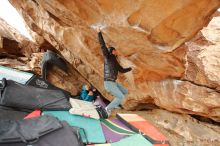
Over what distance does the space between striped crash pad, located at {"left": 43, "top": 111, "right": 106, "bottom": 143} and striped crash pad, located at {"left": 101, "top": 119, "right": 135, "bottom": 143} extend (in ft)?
0.46

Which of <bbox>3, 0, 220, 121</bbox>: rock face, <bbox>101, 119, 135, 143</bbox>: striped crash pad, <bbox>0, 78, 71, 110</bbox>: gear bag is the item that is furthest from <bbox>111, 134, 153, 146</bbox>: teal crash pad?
<bbox>0, 78, 71, 110</bbox>: gear bag

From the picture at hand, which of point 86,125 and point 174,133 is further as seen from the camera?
point 174,133

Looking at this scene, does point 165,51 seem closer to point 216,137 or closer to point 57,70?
point 216,137

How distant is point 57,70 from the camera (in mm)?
9242

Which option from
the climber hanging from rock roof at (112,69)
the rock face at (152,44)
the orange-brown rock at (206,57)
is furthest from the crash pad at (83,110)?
the orange-brown rock at (206,57)

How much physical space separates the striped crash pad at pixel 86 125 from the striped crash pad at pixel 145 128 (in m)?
0.70

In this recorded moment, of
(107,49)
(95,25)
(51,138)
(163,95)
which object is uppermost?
(95,25)

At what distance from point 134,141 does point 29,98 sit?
9.00 feet

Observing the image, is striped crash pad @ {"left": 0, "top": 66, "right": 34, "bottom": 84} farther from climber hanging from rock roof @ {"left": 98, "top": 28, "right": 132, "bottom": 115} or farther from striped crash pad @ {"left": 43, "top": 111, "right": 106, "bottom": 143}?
climber hanging from rock roof @ {"left": 98, "top": 28, "right": 132, "bottom": 115}

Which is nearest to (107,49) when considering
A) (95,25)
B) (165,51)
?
(95,25)

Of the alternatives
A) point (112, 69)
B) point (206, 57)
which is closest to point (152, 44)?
point (206, 57)

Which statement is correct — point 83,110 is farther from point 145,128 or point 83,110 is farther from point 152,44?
point 152,44

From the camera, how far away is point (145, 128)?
6.24m

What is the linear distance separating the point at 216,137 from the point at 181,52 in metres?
2.14
